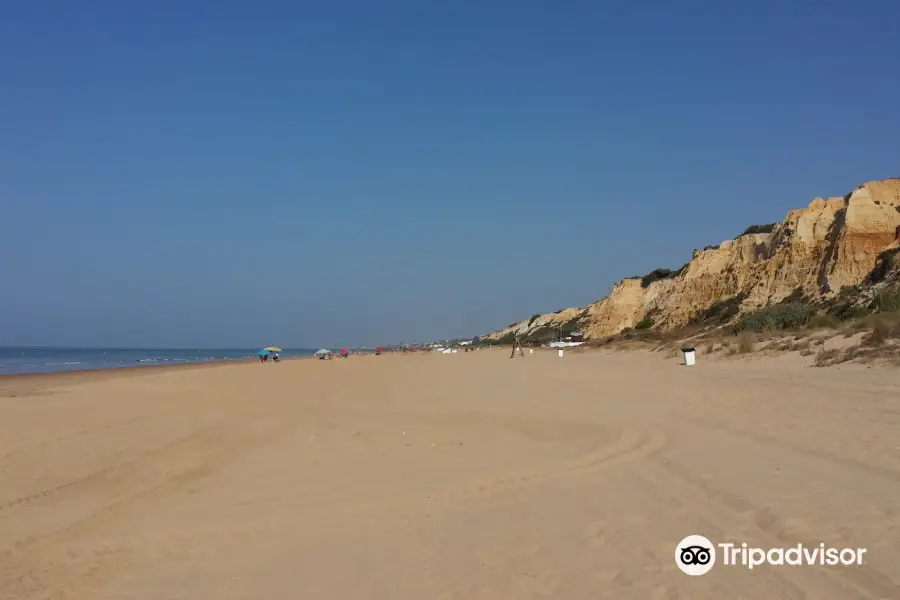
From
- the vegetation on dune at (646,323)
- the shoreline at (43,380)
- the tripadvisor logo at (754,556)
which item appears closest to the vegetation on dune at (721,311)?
the vegetation on dune at (646,323)

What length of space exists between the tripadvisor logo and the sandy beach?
0.07 metres

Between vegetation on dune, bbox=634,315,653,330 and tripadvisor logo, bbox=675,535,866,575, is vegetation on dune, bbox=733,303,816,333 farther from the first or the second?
vegetation on dune, bbox=634,315,653,330

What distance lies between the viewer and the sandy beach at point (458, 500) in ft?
12.4

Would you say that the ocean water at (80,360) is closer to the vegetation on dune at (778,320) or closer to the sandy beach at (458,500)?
the sandy beach at (458,500)

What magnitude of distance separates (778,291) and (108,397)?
35.2 meters

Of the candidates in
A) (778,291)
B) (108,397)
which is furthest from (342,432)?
(778,291)

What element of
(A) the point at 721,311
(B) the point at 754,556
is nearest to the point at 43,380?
(B) the point at 754,556

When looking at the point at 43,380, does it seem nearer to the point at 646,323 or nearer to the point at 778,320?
the point at 778,320

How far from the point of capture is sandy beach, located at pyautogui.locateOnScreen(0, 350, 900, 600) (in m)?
3.78

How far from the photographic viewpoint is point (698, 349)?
24641mm

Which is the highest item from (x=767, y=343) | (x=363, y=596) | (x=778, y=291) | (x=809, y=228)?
(x=809, y=228)

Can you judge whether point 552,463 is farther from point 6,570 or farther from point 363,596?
point 6,570

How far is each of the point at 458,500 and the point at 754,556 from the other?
95.3 inches

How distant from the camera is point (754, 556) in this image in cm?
381
